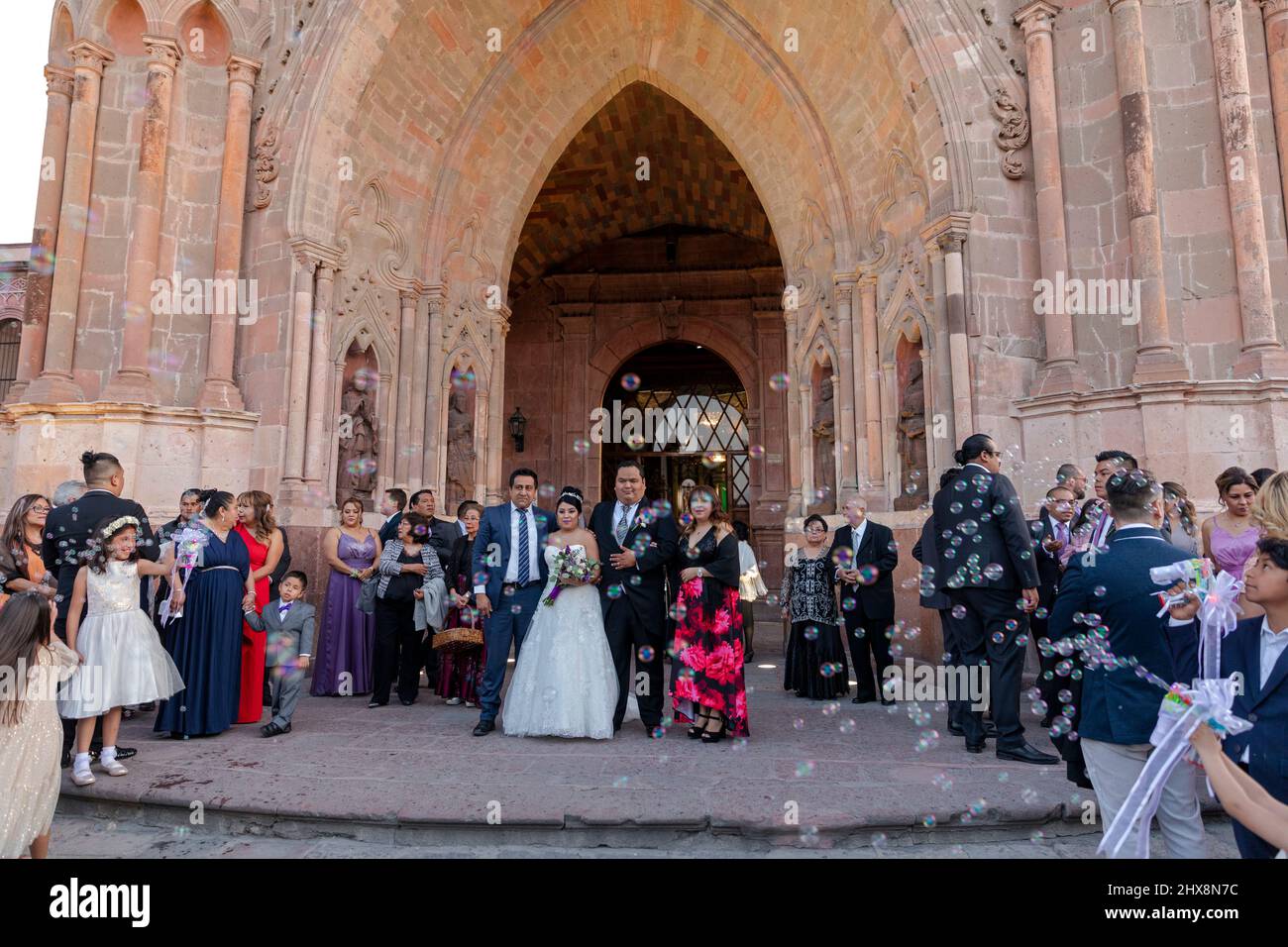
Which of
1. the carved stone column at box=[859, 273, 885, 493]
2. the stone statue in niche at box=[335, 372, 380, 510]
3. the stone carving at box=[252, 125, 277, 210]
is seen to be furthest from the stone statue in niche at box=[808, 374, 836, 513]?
the stone carving at box=[252, 125, 277, 210]

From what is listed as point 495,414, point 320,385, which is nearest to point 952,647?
point 320,385

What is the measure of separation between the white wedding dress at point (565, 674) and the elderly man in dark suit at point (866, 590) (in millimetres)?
2293

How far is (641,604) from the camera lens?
5.43 metres

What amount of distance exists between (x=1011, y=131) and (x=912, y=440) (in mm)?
3345

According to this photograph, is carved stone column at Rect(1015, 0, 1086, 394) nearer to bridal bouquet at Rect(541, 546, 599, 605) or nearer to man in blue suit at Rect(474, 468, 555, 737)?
bridal bouquet at Rect(541, 546, 599, 605)

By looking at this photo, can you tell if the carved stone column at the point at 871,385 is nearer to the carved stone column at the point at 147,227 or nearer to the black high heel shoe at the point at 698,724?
the black high heel shoe at the point at 698,724

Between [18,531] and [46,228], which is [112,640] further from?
[46,228]

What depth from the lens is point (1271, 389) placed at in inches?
275

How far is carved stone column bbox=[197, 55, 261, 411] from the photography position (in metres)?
8.89

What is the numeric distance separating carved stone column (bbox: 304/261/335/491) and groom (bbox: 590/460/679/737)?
4.83 metres

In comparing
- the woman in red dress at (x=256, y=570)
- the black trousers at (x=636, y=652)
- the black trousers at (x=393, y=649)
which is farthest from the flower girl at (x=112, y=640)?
the black trousers at (x=636, y=652)

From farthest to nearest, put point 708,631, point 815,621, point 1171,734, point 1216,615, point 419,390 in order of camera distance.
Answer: point 419,390 < point 815,621 < point 708,631 < point 1216,615 < point 1171,734

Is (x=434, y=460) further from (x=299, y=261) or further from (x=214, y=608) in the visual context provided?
(x=214, y=608)

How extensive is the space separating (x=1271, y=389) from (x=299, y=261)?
988 cm
